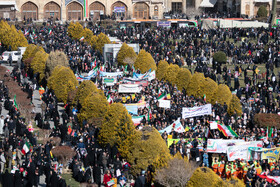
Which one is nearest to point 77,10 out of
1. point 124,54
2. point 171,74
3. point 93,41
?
point 93,41

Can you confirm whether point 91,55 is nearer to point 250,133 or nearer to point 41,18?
point 250,133

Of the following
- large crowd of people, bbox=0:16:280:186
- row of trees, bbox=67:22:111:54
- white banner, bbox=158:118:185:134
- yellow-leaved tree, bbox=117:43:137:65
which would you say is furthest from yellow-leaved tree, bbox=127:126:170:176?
row of trees, bbox=67:22:111:54

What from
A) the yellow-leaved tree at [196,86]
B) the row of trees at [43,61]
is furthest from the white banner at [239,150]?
the row of trees at [43,61]

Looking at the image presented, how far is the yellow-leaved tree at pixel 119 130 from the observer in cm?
2622

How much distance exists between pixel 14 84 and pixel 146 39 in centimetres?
1739

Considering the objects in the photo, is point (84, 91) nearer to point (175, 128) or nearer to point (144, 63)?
point (175, 128)

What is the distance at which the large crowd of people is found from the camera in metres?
23.9

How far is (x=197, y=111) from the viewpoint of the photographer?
3108 cm

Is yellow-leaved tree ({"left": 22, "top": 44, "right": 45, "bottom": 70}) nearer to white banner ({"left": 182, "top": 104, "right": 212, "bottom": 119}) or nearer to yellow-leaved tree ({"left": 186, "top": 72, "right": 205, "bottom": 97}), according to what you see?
yellow-leaved tree ({"left": 186, "top": 72, "right": 205, "bottom": 97})

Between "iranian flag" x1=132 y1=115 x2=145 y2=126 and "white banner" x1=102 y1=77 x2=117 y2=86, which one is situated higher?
"white banner" x1=102 y1=77 x2=117 y2=86

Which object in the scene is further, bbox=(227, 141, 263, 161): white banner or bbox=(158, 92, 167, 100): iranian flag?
bbox=(158, 92, 167, 100): iranian flag

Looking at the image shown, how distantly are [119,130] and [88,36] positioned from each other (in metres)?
28.4

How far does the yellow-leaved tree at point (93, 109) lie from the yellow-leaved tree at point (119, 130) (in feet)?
9.28

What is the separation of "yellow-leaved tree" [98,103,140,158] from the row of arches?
150 feet
